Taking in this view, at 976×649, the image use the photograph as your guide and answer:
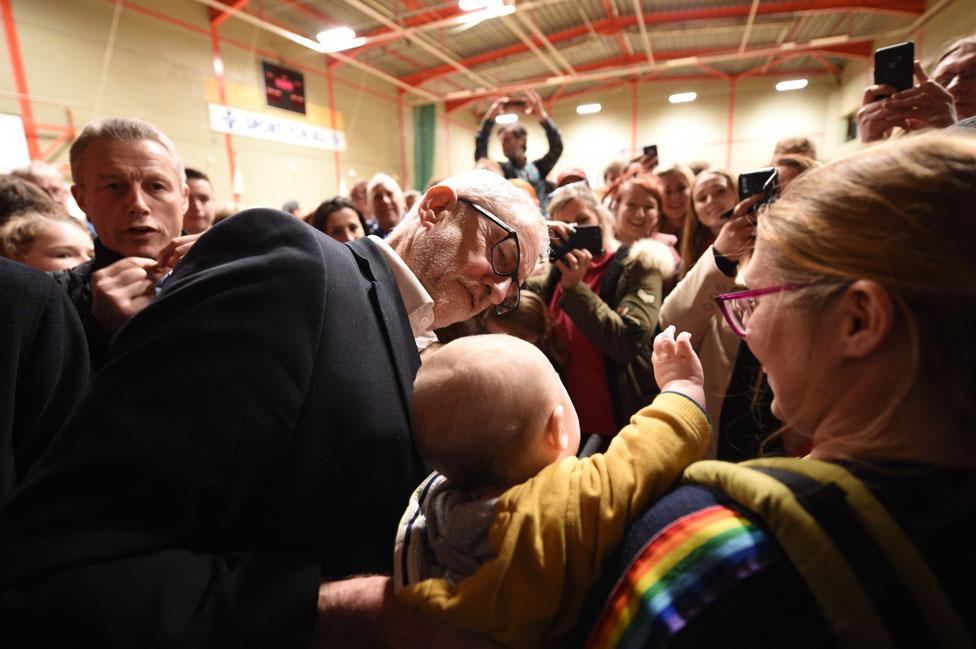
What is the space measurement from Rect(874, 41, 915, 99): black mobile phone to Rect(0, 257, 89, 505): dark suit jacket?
9.29 feet

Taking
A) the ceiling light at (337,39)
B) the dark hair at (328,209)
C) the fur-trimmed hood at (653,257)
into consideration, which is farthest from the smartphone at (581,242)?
the ceiling light at (337,39)

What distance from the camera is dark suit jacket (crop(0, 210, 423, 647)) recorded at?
2.14 ft

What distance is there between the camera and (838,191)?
67cm

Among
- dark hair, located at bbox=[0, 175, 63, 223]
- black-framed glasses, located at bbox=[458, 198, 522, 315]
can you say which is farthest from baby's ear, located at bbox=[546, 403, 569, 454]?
dark hair, located at bbox=[0, 175, 63, 223]

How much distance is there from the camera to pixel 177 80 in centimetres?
805

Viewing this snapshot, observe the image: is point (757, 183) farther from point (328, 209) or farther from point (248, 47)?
point (248, 47)

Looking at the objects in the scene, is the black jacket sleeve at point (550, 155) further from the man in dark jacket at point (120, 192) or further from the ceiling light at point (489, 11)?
the man in dark jacket at point (120, 192)

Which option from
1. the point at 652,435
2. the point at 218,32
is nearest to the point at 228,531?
the point at 652,435

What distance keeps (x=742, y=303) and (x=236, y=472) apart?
945mm

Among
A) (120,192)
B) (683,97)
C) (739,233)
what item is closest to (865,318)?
(739,233)

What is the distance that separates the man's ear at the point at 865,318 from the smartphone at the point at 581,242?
1693 millimetres

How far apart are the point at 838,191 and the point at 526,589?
0.75 meters

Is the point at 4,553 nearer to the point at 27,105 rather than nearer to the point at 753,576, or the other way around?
the point at 753,576

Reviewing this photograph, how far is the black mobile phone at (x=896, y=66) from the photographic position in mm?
1836
